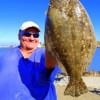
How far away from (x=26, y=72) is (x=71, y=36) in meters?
1.79

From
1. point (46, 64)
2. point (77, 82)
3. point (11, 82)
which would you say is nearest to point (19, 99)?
point (11, 82)

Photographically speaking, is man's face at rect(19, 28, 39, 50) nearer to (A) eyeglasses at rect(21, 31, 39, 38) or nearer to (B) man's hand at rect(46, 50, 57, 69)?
(A) eyeglasses at rect(21, 31, 39, 38)

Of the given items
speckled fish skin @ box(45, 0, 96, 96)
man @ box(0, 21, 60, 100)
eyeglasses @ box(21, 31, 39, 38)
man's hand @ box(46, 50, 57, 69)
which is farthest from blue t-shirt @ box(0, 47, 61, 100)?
speckled fish skin @ box(45, 0, 96, 96)

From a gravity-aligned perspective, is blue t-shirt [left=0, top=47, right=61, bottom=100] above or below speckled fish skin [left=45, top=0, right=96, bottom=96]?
below

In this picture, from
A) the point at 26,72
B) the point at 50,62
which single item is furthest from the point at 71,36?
the point at 26,72

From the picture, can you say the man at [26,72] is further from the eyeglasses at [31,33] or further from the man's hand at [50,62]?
the man's hand at [50,62]

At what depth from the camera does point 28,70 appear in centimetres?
484

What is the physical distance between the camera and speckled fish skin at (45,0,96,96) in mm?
3125

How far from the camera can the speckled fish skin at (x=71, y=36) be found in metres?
3.12

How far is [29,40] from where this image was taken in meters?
4.92

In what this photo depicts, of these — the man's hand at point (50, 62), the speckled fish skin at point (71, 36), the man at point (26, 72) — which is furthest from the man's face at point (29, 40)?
the speckled fish skin at point (71, 36)

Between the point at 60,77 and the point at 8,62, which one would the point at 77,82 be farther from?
the point at 60,77

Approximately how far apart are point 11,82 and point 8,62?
289 millimetres

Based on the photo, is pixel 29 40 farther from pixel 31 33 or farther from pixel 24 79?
pixel 24 79
